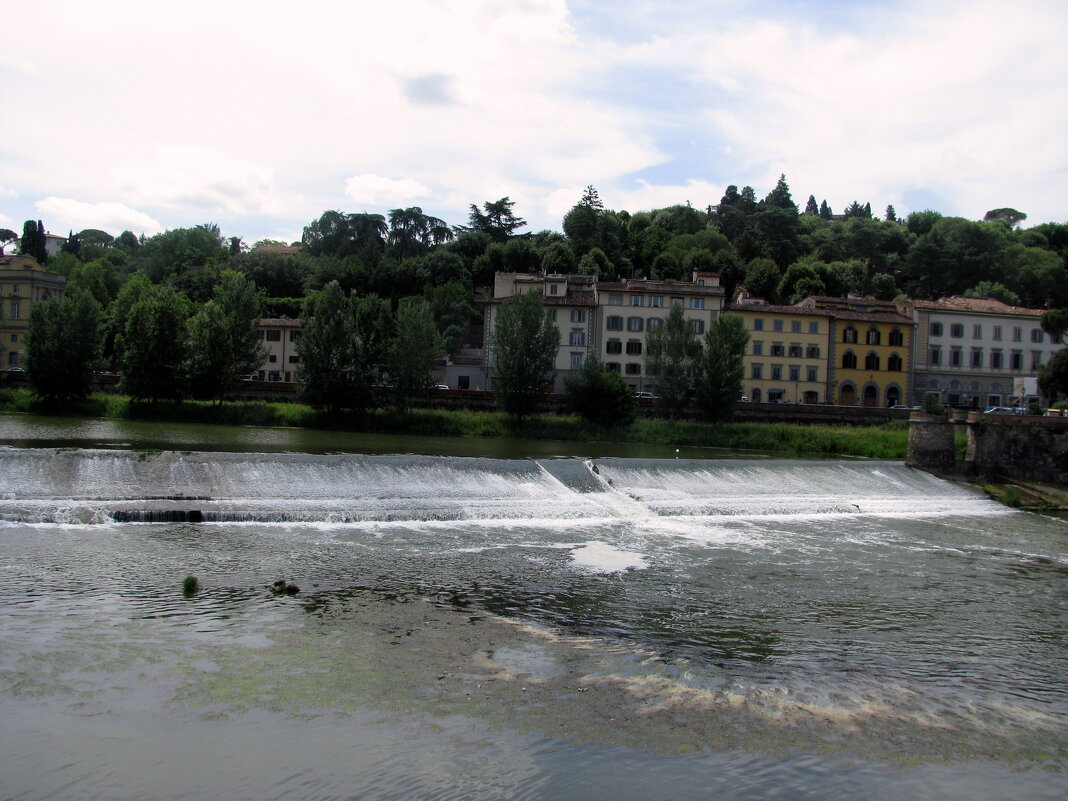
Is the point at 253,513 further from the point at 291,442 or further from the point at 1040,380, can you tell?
the point at 1040,380

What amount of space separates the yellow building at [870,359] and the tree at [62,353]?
5131 centimetres

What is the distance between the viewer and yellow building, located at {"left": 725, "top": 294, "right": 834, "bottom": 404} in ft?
208

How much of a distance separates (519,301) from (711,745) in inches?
1705

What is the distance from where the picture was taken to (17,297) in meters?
68.2

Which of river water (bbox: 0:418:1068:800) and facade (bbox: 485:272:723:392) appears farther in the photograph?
facade (bbox: 485:272:723:392)

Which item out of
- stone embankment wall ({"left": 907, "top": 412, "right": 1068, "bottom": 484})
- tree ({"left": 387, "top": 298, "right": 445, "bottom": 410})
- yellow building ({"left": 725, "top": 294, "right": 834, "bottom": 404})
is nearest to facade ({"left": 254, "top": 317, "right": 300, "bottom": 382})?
tree ({"left": 387, "top": 298, "right": 445, "bottom": 410})

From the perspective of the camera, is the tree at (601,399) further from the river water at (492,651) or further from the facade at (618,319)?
the river water at (492,651)

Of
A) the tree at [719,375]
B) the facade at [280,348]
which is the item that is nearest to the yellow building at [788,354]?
the tree at [719,375]

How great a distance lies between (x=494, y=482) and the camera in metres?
24.8

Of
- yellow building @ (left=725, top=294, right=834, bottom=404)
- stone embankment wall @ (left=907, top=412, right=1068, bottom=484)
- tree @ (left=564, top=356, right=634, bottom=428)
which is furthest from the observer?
yellow building @ (left=725, top=294, right=834, bottom=404)

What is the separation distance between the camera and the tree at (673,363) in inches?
1962

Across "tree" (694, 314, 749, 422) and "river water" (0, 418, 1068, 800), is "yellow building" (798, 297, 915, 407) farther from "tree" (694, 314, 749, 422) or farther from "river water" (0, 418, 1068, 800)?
"river water" (0, 418, 1068, 800)

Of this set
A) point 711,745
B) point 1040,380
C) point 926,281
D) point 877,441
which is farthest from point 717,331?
point 926,281

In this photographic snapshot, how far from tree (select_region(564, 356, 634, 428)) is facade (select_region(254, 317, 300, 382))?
105 feet
